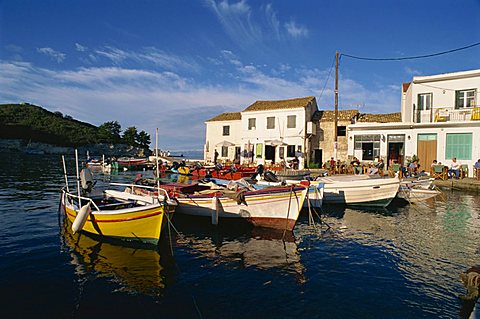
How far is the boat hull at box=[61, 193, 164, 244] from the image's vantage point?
8383 mm

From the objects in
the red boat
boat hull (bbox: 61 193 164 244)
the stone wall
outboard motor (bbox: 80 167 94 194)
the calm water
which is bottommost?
the calm water

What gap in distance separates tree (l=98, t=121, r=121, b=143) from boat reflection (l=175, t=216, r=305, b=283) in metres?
81.0

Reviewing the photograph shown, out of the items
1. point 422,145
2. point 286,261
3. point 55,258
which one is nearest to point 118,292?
point 55,258

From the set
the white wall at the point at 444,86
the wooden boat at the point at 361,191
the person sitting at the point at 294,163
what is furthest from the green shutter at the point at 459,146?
the wooden boat at the point at 361,191

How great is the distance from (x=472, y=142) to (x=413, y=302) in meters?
22.2

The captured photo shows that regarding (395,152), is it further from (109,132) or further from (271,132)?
(109,132)

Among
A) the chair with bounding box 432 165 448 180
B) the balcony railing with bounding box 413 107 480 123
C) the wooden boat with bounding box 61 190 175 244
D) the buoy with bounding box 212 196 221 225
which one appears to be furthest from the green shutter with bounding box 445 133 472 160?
the wooden boat with bounding box 61 190 175 244

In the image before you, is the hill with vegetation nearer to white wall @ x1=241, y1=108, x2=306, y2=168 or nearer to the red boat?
white wall @ x1=241, y1=108, x2=306, y2=168

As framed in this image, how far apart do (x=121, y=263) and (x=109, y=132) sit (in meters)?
87.5

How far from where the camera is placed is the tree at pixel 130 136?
85.4 meters

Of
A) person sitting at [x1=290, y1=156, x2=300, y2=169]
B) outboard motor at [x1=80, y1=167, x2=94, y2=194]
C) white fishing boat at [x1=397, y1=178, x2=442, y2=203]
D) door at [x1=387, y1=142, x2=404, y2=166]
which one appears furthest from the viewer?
person sitting at [x1=290, y1=156, x2=300, y2=169]

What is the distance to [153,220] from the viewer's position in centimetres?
844

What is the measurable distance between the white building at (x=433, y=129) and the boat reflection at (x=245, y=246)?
1959 centimetres

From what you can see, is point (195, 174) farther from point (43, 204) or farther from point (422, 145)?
point (422, 145)
